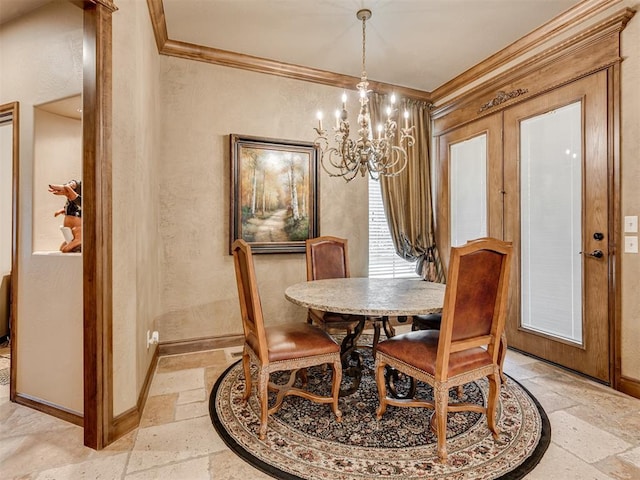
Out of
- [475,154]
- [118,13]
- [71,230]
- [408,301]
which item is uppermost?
[118,13]

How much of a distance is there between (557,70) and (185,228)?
11.7ft

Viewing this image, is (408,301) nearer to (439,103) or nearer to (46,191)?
(46,191)

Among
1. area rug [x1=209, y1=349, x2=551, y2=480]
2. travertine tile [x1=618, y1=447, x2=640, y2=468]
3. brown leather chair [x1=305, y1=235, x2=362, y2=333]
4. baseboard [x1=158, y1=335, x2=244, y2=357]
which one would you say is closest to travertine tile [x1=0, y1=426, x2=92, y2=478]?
area rug [x1=209, y1=349, x2=551, y2=480]

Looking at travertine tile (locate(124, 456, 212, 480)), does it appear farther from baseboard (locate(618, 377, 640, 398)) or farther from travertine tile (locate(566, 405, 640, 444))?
baseboard (locate(618, 377, 640, 398))

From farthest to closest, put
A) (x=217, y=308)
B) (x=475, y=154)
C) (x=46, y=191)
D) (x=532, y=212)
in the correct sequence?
1. (x=475, y=154)
2. (x=217, y=308)
3. (x=532, y=212)
4. (x=46, y=191)

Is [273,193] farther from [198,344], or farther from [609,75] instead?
[609,75]

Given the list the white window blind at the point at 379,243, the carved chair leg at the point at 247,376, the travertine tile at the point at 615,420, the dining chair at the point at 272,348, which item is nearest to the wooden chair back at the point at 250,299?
the dining chair at the point at 272,348

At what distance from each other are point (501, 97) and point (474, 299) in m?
2.59

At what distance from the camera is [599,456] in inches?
69.0

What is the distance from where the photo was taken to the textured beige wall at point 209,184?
3238mm

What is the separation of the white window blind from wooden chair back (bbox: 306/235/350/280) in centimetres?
85

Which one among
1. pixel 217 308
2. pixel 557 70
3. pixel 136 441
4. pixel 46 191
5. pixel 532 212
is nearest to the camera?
pixel 136 441

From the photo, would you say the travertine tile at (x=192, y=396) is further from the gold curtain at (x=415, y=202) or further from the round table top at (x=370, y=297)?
→ the gold curtain at (x=415, y=202)

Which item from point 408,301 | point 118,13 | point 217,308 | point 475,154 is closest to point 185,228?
A: point 217,308
